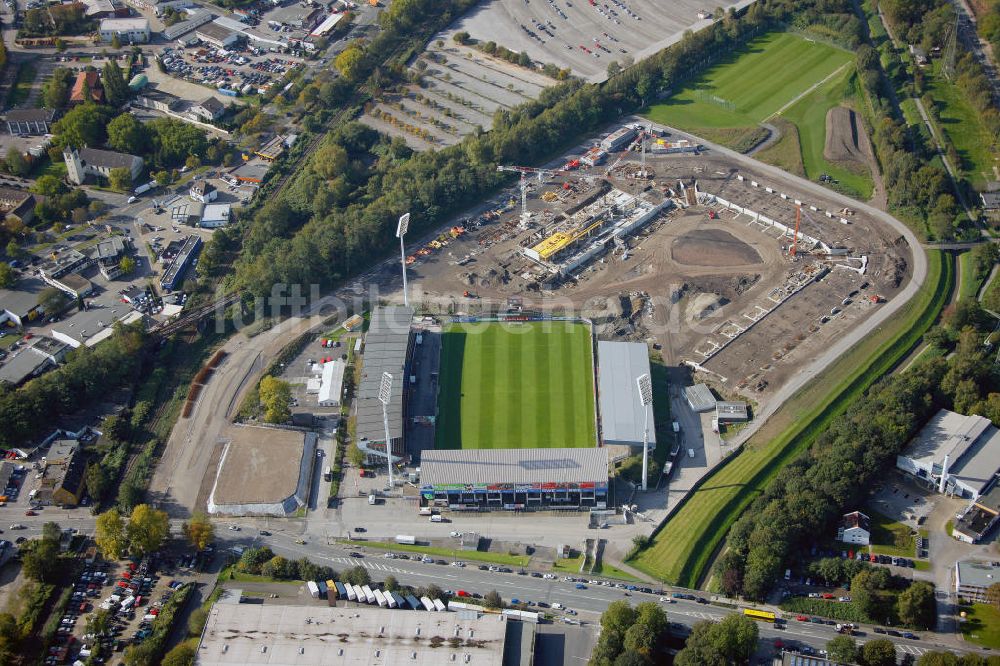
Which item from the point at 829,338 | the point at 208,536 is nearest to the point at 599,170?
the point at 829,338

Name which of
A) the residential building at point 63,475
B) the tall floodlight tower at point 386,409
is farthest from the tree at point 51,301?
the tall floodlight tower at point 386,409

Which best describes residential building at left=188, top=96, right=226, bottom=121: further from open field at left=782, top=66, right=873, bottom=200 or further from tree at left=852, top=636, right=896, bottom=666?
tree at left=852, top=636, right=896, bottom=666

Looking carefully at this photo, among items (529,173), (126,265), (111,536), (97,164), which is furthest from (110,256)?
(529,173)

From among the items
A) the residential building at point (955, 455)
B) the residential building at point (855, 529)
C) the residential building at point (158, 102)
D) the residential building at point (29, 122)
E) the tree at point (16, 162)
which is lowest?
the residential building at point (855, 529)

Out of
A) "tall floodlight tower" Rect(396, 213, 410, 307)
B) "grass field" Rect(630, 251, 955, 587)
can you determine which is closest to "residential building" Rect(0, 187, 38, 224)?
"tall floodlight tower" Rect(396, 213, 410, 307)

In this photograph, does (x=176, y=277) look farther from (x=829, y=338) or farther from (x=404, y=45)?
(x=829, y=338)

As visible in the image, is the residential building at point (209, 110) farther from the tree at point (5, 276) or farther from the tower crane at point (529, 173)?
the tower crane at point (529, 173)
